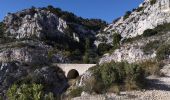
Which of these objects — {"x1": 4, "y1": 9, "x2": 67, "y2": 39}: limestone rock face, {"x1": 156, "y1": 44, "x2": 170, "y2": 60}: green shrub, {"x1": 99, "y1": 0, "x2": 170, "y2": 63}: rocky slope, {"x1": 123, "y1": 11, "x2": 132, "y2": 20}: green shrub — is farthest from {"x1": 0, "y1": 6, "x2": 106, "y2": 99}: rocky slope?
{"x1": 156, "y1": 44, "x2": 170, "y2": 60}: green shrub

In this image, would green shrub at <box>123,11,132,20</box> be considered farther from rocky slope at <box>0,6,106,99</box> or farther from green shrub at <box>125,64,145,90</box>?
green shrub at <box>125,64,145,90</box>

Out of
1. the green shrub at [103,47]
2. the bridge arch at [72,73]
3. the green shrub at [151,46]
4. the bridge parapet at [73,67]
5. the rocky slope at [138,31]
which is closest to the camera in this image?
the green shrub at [151,46]

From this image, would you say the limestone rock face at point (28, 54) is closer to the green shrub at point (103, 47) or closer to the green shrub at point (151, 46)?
the green shrub at point (103, 47)

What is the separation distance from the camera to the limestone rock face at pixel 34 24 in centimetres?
8069

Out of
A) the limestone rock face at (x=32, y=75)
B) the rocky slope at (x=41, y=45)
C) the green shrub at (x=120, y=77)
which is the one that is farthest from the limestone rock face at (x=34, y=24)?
the green shrub at (x=120, y=77)

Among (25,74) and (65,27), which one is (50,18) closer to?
(65,27)

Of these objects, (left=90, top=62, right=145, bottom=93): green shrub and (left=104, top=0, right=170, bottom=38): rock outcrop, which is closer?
(left=90, top=62, right=145, bottom=93): green shrub

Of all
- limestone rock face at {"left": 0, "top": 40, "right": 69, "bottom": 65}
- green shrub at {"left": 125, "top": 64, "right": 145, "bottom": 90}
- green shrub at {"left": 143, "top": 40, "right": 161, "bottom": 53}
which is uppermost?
limestone rock face at {"left": 0, "top": 40, "right": 69, "bottom": 65}

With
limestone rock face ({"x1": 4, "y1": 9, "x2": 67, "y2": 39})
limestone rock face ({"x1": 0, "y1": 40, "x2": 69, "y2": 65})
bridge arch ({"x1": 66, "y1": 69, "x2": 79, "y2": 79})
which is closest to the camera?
bridge arch ({"x1": 66, "y1": 69, "x2": 79, "y2": 79})

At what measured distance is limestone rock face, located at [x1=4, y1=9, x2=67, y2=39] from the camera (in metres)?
80.7

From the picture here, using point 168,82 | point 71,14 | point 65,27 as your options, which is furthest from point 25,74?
point 71,14

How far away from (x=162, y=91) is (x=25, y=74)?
35.6 meters

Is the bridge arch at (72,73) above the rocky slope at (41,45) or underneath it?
underneath

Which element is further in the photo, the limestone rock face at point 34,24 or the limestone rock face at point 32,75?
the limestone rock face at point 34,24
